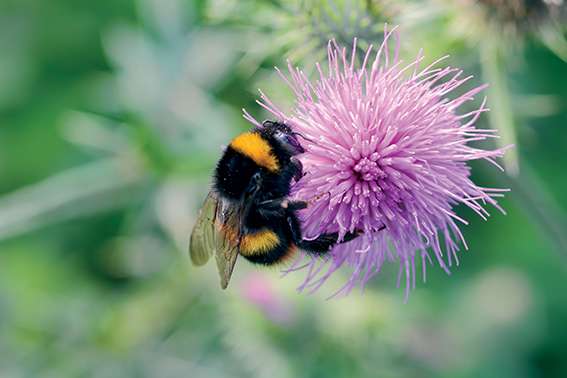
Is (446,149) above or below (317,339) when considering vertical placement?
above

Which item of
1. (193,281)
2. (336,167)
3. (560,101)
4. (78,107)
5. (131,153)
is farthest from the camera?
(78,107)

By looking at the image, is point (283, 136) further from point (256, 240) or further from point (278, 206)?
point (256, 240)

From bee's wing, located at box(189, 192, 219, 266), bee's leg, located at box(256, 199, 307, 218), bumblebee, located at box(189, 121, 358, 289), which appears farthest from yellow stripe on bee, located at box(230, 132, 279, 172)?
→ bee's wing, located at box(189, 192, 219, 266)

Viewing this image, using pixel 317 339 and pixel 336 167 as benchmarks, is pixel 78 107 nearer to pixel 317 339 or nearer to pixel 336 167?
pixel 317 339

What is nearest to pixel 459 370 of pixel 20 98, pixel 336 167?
pixel 336 167

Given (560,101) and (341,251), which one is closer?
(341,251)

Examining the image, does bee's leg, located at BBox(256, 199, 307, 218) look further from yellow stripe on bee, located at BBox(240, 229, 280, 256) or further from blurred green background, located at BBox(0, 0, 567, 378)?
blurred green background, located at BBox(0, 0, 567, 378)
